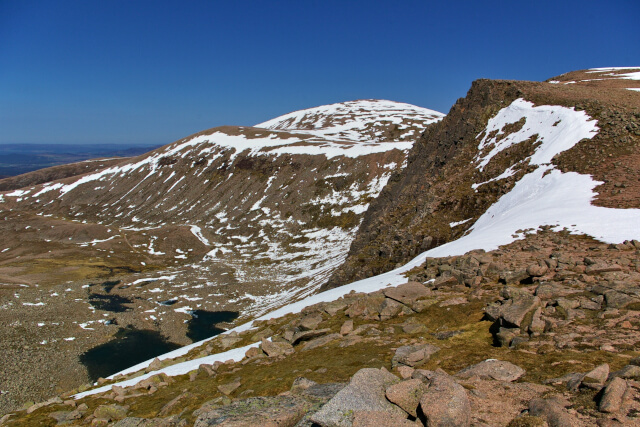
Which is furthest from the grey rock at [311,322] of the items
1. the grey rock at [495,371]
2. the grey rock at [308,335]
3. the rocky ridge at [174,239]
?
the rocky ridge at [174,239]

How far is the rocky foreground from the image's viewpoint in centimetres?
726

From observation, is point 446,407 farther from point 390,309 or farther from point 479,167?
point 479,167

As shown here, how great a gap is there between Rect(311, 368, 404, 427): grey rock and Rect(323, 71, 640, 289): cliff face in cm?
2408

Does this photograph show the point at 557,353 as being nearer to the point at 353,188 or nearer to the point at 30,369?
the point at 30,369

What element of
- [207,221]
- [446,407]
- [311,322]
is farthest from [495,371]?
[207,221]

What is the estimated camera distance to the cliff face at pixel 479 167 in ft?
101

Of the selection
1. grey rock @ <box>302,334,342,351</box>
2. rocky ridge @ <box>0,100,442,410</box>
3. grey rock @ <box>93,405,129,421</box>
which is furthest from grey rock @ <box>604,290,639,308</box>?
rocky ridge @ <box>0,100,442,410</box>

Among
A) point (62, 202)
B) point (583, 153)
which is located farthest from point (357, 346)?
point (62, 202)

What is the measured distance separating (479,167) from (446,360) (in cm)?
3677

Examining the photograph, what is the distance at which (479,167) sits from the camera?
42.7 metres

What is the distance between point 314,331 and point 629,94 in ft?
170

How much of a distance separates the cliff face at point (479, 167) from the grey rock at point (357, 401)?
2408 cm

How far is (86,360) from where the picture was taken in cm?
5212

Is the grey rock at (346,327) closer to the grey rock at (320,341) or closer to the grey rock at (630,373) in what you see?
the grey rock at (320,341)
